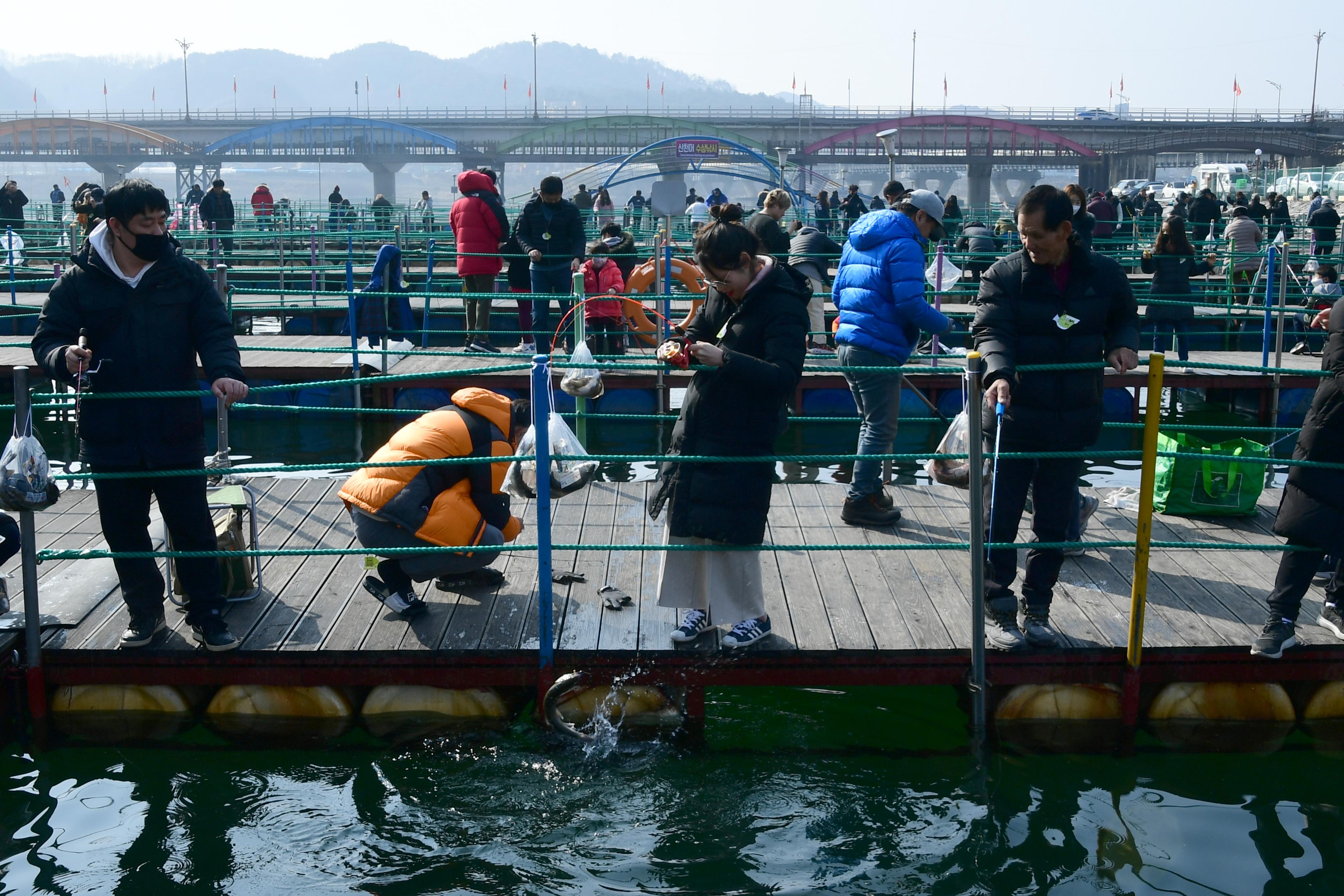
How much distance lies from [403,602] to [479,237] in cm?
715

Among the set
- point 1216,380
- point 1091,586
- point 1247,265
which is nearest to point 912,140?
point 1247,265

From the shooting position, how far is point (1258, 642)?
180 inches

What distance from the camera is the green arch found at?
49094mm

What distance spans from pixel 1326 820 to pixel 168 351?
15.4 feet

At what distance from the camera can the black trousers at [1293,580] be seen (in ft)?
14.8

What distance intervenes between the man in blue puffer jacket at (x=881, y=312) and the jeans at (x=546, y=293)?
5146 millimetres

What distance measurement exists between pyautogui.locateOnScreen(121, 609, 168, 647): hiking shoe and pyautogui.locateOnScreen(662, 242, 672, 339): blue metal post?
6.04m

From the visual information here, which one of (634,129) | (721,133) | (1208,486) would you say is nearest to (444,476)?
(1208,486)

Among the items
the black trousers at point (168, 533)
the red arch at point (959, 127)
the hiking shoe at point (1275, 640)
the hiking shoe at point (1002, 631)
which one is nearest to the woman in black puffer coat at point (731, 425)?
the hiking shoe at point (1002, 631)

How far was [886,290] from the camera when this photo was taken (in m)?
5.83

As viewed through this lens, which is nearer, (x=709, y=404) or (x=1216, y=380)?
(x=709, y=404)

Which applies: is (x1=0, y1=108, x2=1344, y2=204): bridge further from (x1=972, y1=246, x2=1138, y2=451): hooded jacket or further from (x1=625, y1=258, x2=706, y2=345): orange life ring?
(x1=972, y1=246, x2=1138, y2=451): hooded jacket

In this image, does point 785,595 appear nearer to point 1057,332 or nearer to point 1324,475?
point 1057,332

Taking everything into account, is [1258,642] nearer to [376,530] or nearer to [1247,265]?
[376,530]
